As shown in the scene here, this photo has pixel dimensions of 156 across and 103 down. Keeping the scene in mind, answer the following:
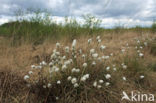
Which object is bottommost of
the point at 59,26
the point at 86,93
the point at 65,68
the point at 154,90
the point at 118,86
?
the point at 154,90

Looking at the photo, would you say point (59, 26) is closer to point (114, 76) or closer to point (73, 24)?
point (73, 24)

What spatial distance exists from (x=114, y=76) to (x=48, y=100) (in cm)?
97

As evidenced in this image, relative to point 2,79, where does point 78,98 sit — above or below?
below

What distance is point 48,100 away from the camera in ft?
4.93

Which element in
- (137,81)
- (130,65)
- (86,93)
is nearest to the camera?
(86,93)

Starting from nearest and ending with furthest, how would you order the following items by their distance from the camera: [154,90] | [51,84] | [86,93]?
[86,93] → [51,84] → [154,90]

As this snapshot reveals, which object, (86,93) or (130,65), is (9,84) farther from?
(130,65)

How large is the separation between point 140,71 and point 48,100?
161cm

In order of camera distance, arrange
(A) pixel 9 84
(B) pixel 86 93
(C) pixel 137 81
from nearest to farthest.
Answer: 1. (B) pixel 86 93
2. (A) pixel 9 84
3. (C) pixel 137 81

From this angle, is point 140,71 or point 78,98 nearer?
point 78,98

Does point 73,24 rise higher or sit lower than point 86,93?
higher

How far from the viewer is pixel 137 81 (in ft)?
6.81

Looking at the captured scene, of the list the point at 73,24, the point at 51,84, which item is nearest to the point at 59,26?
the point at 73,24

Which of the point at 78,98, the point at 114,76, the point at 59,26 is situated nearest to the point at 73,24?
the point at 59,26
